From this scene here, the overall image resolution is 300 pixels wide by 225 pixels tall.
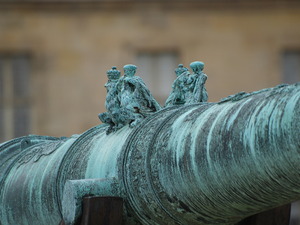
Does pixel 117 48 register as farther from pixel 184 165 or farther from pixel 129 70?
pixel 184 165

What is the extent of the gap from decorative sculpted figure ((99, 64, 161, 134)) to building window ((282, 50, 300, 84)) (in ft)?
63.2

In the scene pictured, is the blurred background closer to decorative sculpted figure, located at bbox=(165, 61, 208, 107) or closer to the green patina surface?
the green patina surface

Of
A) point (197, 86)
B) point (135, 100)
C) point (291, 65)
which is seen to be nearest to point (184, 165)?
point (135, 100)

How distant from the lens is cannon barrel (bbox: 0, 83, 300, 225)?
19.7 feet

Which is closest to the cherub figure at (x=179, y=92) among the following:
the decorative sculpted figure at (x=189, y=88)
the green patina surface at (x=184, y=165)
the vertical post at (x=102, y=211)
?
the decorative sculpted figure at (x=189, y=88)

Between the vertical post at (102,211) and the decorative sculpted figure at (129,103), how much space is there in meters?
0.45

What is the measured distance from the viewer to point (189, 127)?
6.68 m

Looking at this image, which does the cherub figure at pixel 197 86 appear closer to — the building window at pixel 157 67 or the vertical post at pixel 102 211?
the vertical post at pixel 102 211

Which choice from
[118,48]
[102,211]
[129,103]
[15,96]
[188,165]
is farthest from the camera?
[118,48]

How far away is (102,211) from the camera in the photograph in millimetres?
7047

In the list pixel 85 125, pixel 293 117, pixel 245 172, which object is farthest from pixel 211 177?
pixel 85 125

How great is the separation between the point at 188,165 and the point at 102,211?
678 mm

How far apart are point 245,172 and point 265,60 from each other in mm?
20662

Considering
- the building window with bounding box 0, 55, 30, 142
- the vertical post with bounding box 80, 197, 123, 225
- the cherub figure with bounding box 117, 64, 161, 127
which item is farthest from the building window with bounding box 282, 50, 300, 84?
the vertical post with bounding box 80, 197, 123, 225
